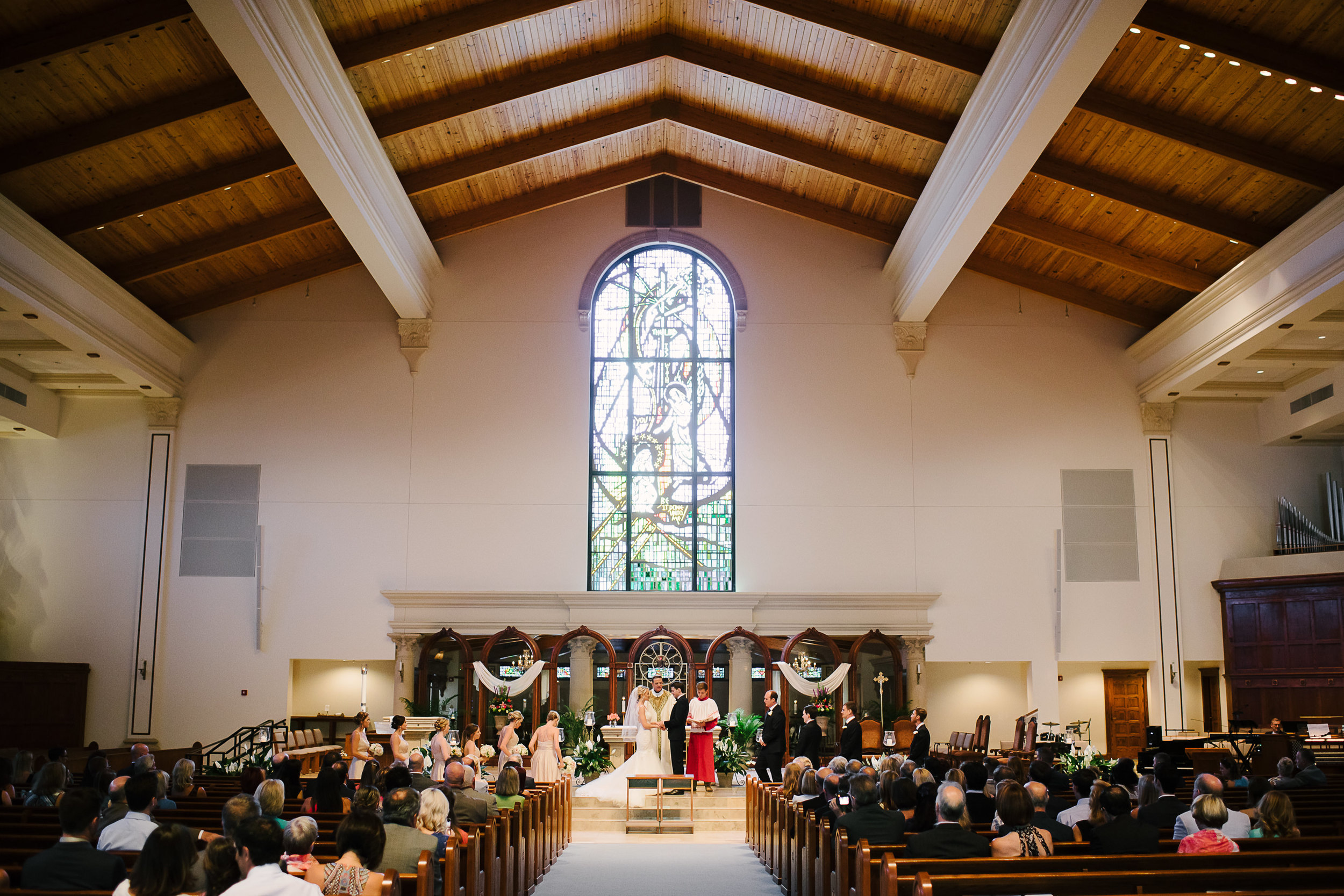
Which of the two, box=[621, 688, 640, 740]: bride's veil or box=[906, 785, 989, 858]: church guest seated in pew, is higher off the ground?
box=[906, 785, 989, 858]: church guest seated in pew

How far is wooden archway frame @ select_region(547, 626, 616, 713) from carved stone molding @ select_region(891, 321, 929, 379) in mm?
6103

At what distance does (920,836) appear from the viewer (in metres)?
5.15

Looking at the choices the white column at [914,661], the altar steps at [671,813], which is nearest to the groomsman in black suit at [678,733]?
the altar steps at [671,813]

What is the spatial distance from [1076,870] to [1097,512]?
1277 centimetres

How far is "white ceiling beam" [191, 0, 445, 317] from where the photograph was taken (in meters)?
9.62

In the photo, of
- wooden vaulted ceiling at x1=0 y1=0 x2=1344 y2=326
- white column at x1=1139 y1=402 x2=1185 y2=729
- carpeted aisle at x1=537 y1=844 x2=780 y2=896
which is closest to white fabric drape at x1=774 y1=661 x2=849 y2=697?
white column at x1=1139 y1=402 x2=1185 y2=729

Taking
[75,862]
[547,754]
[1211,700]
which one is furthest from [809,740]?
[75,862]

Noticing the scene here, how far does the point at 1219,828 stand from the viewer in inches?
228

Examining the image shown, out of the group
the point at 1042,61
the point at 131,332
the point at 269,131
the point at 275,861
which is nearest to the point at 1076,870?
the point at 275,861

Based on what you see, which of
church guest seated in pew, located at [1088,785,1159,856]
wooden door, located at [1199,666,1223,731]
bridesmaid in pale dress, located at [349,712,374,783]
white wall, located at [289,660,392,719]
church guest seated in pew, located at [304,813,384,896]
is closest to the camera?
church guest seated in pew, located at [304,813,384,896]

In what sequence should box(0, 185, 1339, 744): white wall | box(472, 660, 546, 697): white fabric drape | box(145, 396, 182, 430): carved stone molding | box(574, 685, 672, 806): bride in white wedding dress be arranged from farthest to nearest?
1. box(145, 396, 182, 430): carved stone molding
2. box(0, 185, 1339, 744): white wall
3. box(472, 660, 546, 697): white fabric drape
4. box(574, 685, 672, 806): bride in white wedding dress

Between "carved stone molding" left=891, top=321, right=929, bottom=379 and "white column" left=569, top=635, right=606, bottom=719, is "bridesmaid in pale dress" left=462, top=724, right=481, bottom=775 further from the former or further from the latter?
"carved stone molding" left=891, top=321, right=929, bottom=379

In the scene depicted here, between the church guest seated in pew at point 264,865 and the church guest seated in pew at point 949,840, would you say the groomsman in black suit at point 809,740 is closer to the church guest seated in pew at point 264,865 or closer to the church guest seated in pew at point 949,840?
the church guest seated in pew at point 949,840

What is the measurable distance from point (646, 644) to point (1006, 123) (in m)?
8.53
